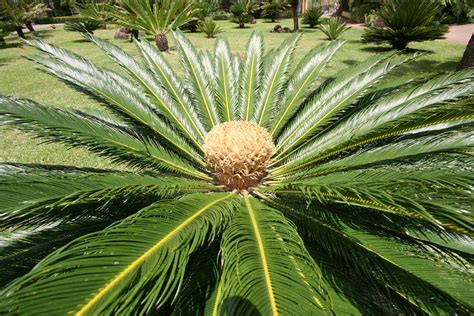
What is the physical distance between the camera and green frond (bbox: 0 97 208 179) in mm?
2051

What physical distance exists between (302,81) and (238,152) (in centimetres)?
149

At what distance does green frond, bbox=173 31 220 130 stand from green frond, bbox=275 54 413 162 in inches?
31.8

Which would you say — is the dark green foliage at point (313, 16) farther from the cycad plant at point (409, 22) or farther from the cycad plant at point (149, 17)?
the cycad plant at point (149, 17)

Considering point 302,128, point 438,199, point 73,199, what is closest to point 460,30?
point 302,128

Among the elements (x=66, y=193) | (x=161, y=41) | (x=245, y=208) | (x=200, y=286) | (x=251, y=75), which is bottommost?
(x=200, y=286)

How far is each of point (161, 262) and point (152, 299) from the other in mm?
160

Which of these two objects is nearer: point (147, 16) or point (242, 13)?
point (147, 16)

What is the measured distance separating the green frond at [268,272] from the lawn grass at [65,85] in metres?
1.56

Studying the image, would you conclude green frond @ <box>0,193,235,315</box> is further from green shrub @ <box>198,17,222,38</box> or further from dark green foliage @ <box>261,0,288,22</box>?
dark green foliage @ <box>261,0,288,22</box>

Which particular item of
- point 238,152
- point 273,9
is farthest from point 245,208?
point 273,9

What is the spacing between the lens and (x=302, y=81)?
12.0 feet

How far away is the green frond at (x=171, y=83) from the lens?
352cm

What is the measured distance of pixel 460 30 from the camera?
1805 cm

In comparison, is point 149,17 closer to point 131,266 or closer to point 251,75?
point 251,75
